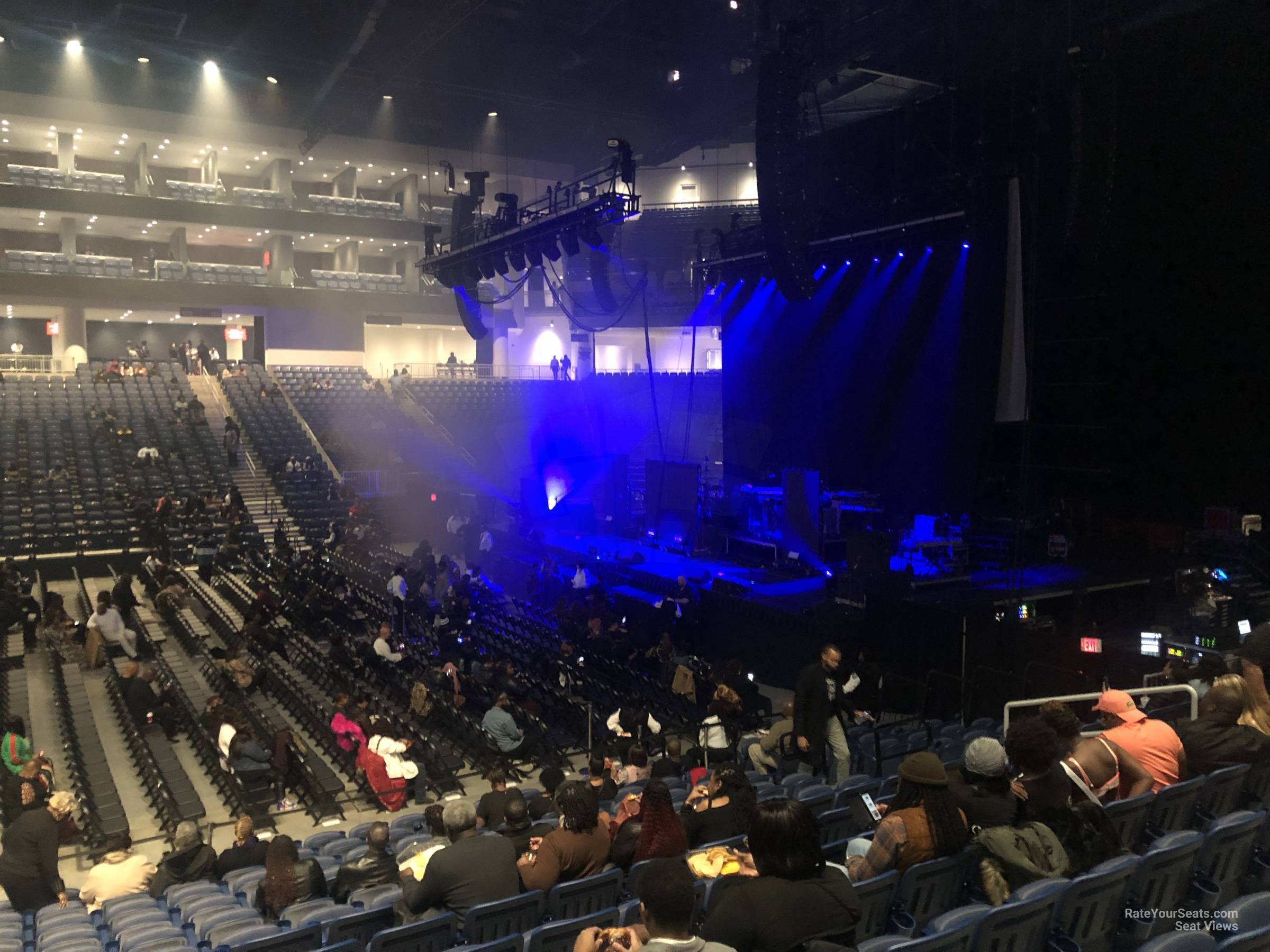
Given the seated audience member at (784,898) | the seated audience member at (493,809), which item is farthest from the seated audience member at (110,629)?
the seated audience member at (784,898)

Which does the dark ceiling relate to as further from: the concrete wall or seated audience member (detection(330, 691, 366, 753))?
seated audience member (detection(330, 691, 366, 753))

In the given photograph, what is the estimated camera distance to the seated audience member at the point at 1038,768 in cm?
353

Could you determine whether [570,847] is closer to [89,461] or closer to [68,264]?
[89,461]

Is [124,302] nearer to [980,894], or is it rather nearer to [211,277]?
[211,277]

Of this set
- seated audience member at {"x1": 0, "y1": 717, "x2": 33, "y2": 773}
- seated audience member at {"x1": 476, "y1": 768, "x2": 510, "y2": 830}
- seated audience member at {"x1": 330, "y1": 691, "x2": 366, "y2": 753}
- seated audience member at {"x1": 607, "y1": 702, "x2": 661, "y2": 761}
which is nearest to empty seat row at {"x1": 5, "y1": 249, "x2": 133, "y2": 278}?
seated audience member at {"x1": 0, "y1": 717, "x2": 33, "y2": 773}

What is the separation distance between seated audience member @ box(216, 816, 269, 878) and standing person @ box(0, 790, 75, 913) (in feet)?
2.81

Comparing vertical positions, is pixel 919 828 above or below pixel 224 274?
below

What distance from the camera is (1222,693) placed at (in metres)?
4.60

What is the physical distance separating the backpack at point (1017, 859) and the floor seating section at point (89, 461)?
17392mm

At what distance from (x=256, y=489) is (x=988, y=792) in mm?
20391

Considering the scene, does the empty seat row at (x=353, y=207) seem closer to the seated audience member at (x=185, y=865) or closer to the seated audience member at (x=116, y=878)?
the seated audience member at (x=116, y=878)

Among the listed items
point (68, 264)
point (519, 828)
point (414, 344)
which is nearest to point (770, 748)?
point (519, 828)

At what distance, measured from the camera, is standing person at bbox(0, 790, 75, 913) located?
18.0ft

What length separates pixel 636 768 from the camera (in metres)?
7.44
